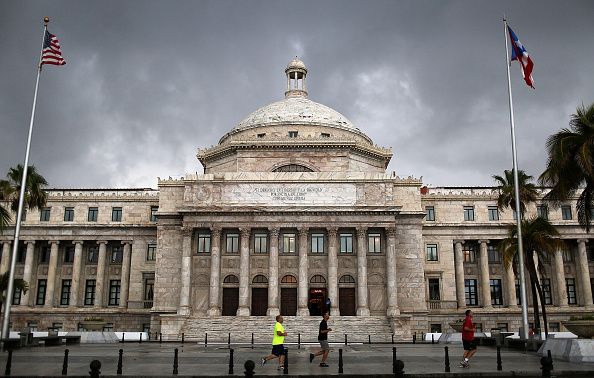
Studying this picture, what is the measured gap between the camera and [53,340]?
3641 cm

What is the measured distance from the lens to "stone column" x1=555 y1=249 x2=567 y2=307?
59.8 metres

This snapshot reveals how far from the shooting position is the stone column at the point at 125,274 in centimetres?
6088

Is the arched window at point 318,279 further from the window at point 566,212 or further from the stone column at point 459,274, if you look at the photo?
the window at point 566,212

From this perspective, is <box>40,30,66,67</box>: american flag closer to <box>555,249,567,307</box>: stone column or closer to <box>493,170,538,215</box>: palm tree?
<box>493,170,538,215</box>: palm tree

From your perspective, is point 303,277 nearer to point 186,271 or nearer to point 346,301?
point 346,301

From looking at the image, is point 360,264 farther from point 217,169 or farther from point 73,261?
point 73,261

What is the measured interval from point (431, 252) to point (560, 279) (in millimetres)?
13361

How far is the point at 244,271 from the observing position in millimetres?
53656

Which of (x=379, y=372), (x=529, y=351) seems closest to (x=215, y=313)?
(x=529, y=351)

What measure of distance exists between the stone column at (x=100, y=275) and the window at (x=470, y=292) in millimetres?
38267

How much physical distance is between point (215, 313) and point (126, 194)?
19600 mm

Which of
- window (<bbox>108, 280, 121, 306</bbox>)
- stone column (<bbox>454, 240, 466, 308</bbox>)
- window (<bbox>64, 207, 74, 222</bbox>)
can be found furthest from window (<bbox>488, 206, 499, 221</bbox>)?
window (<bbox>64, 207, 74, 222</bbox>)

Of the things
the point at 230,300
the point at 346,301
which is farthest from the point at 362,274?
the point at 230,300

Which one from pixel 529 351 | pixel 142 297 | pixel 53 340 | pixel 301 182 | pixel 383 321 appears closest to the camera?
pixel 529 351
